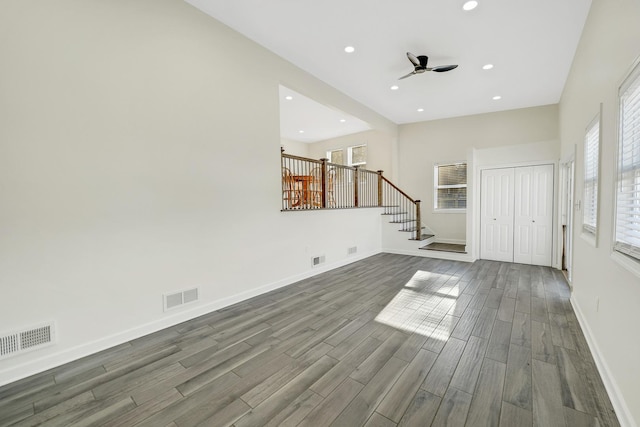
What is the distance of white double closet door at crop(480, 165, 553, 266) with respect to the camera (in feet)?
18.3

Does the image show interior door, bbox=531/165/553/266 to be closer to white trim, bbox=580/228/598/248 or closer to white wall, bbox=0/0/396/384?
white trim, bbox=580/228/598/248

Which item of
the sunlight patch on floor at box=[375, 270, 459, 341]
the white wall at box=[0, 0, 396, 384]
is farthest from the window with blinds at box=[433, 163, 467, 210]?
the white wall at box=[0, 0, 396, 384]

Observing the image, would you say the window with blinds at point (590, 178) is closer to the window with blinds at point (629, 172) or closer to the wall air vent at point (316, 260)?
the window with blinds at point (629, 172)

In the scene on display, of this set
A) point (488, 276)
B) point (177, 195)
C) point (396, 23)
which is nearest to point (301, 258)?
point (177, 195)

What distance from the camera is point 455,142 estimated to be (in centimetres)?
725

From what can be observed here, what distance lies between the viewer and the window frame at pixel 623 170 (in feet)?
5.24

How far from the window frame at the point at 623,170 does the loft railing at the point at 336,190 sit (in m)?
3.56

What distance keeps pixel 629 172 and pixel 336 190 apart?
4.65m

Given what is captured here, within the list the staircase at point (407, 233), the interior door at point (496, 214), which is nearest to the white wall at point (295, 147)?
the staircase at point (407, 233)

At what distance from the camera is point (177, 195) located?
303 cm

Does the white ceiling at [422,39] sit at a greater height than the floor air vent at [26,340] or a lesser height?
greater

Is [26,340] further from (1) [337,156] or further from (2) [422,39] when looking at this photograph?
(1) [337,156]

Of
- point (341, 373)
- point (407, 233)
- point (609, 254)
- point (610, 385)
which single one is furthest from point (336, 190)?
point (610, 385)

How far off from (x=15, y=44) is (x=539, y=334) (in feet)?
17.1
